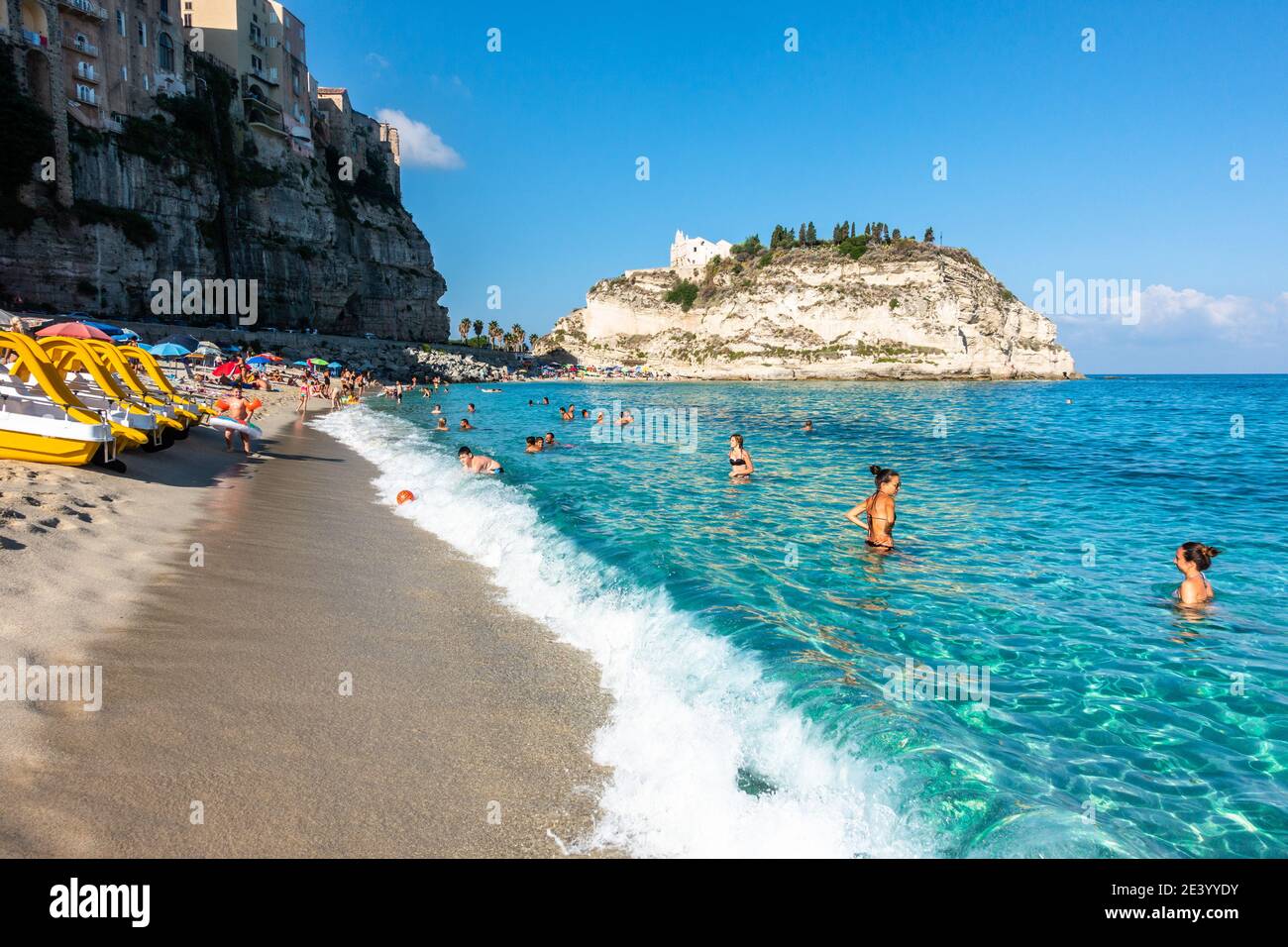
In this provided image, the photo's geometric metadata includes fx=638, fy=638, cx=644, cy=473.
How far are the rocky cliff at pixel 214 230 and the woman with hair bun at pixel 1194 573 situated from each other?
192 ft

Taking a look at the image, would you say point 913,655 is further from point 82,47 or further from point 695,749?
point 82,47

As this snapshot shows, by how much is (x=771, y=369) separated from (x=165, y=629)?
10559 centimetres

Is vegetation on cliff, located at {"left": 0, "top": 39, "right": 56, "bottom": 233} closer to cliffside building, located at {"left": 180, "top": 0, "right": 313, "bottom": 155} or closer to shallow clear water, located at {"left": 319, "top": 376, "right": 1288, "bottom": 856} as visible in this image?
cliffside building, located at {"left": 180, "top": 0, "right": 313, "bottom": 155}

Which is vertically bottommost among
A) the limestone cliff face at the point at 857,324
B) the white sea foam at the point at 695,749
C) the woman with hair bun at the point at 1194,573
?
the white sea foam at the point at 695,749

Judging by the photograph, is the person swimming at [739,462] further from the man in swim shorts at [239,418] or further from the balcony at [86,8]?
the balcony at [86,8]

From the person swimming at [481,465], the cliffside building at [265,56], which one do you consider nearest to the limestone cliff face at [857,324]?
the cliffside building at [265,56]

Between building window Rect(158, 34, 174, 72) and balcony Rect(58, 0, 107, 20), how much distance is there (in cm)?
776

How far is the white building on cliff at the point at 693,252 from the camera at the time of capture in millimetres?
139250

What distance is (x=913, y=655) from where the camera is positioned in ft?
19.7

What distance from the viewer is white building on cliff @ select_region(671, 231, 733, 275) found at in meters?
139
